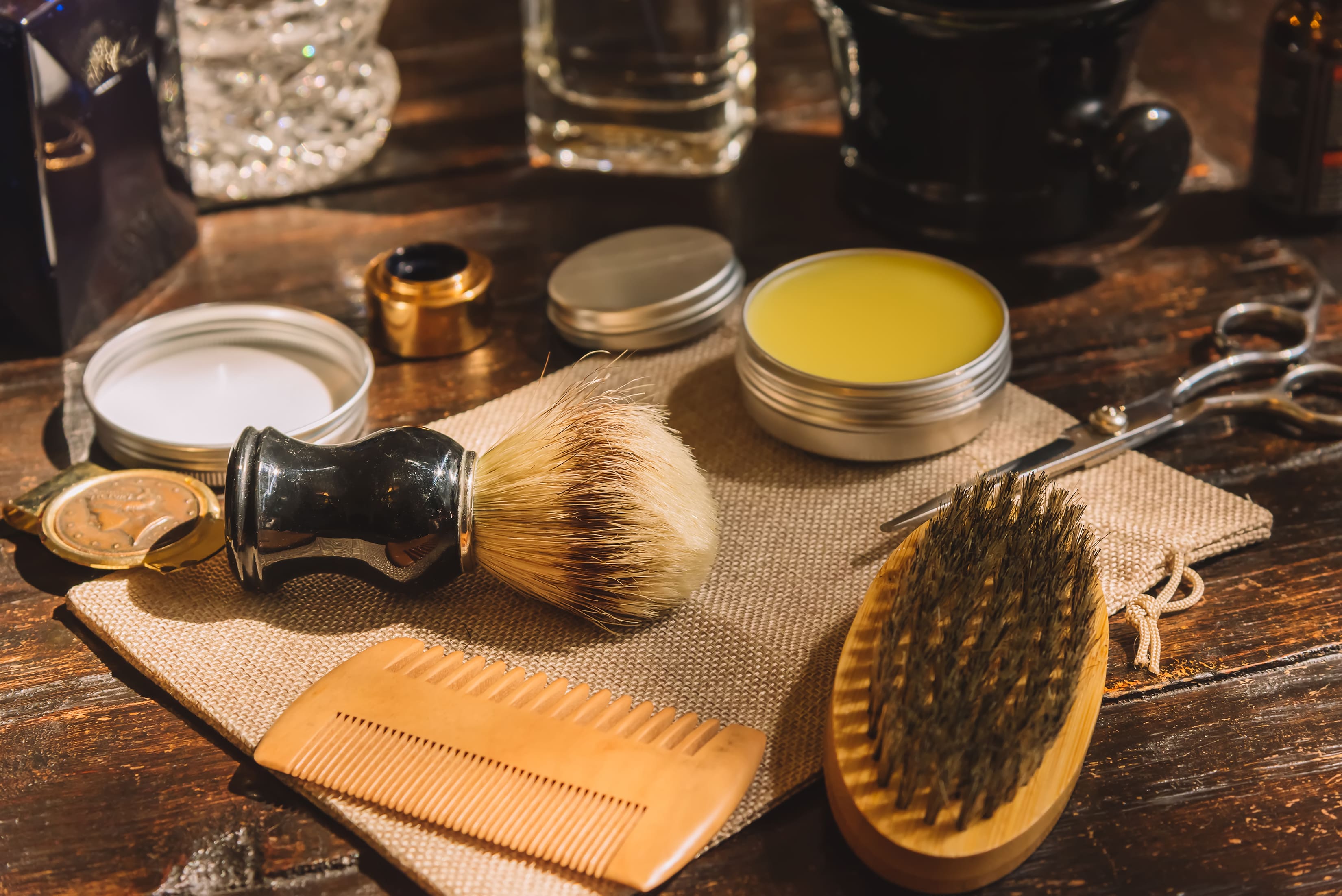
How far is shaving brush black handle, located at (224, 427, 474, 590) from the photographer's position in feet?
2.15

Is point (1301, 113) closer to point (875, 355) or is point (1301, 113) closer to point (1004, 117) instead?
point (1004, 117)

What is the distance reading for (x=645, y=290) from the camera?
0.94 metres

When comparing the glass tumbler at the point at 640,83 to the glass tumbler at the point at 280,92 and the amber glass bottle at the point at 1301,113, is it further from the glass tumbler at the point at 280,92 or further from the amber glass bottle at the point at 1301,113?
the amber glass bottle at the point at 1301,113

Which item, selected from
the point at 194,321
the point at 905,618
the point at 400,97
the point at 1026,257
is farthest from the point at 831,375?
the point at 400,97

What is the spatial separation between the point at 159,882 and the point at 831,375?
484mm

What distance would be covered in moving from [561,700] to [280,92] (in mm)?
707

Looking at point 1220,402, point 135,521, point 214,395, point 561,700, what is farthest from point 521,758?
point 1220,402

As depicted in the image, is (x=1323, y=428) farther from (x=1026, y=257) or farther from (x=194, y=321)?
(x=194, y=321)

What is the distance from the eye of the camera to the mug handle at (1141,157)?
3.10 ft

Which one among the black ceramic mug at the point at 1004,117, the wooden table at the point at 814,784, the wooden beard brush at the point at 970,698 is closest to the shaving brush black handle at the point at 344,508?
the wooden table at the point at 814,784

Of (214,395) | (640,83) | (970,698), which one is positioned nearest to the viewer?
(970,698)

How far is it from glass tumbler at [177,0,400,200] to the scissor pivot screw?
2.38 feet

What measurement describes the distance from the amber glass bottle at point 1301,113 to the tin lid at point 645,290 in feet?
1.56

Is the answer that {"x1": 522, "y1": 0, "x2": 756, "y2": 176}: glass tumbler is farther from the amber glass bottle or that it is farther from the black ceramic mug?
the amber glass bottle
